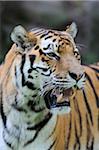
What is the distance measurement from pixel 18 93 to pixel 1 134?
26 cm

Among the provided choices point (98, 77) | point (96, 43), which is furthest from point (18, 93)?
point (96, 43)

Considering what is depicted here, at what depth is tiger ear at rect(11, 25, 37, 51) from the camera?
4766mm

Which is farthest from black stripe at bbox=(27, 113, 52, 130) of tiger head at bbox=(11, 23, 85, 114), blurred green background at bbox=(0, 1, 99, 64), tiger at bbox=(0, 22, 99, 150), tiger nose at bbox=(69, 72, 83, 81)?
blurred green background at bbox=(0, 1, 99, 64)

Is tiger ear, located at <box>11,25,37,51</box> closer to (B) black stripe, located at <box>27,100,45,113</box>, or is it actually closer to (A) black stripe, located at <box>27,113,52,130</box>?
(B) black stripe, located at <box>27,100,45,113</box>

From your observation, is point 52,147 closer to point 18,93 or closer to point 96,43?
point 18,93

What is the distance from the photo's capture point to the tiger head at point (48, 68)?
15.3ft

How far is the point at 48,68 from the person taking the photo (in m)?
4.68

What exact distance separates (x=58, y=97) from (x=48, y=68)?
0.20m

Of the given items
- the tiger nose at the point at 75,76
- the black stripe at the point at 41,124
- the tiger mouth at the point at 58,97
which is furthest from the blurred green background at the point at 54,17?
the tiger nose at the point at 75,76

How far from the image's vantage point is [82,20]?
11242 millimetres

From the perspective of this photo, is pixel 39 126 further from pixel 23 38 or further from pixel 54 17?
pixel 54 17

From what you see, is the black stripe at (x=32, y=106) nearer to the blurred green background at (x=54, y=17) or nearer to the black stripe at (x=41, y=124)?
the black stripe at (x=41, y=124)

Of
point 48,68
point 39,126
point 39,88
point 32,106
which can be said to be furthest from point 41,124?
point 48,68

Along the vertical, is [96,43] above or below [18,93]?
above
